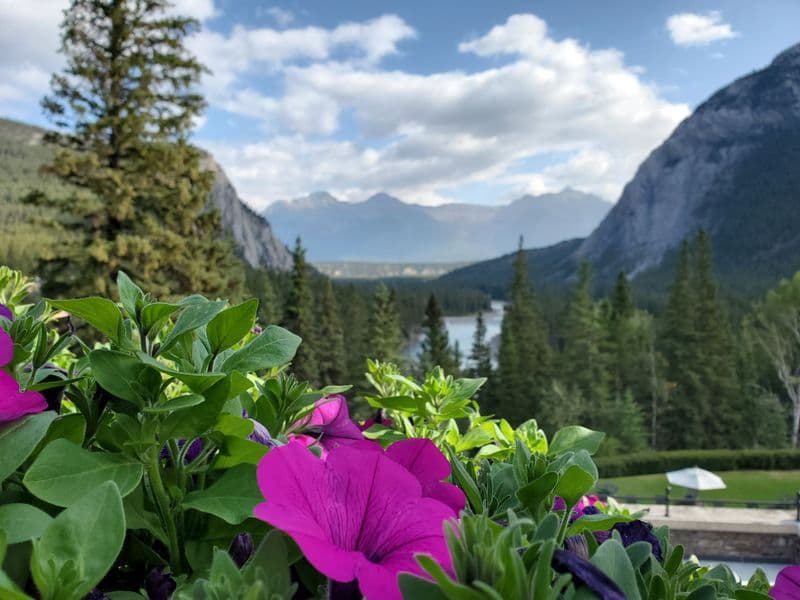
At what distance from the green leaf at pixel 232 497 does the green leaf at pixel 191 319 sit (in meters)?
0.13

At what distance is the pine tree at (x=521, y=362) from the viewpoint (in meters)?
30.6

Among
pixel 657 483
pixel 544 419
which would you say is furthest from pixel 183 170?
pixel 544 419

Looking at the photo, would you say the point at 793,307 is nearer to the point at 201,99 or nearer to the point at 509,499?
the point at 201,99

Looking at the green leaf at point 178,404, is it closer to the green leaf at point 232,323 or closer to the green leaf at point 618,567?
the green leaf at point 232,323

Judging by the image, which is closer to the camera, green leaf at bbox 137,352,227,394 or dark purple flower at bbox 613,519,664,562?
green leaf at bbox 137,352,227,394

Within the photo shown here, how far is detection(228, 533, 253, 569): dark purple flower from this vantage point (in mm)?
503

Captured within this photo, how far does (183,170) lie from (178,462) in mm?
15171

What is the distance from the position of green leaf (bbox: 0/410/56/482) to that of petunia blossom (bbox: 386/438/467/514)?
1.04ft

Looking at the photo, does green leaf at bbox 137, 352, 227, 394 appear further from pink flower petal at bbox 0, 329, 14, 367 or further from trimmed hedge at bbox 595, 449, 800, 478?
trimmed hedge at bbox 595, 449, 800, 478

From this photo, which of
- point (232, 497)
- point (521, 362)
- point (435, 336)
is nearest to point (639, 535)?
point (232, 497)

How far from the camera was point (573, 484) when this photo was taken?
552 mm

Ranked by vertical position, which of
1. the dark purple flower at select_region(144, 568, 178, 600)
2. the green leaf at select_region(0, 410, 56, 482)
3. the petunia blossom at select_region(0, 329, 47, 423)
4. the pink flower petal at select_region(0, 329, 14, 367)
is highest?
the pink flower petal at select_region(0, 329, 14, 367)

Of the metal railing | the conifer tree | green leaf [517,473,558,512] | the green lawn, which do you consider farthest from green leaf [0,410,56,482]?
the conifer tree

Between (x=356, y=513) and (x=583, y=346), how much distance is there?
3210cm
